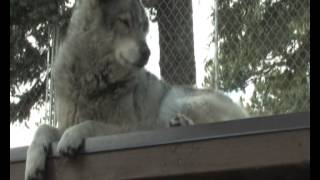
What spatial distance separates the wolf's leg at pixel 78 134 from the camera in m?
2.88

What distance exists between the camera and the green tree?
6.09m

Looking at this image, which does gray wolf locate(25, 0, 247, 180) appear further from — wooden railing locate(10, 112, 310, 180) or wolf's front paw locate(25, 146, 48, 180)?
wooden railing locate(10, 112, 310, 180)

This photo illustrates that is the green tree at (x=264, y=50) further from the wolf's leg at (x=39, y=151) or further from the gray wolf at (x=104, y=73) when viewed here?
the wolf's leg at (x=39, y=151)

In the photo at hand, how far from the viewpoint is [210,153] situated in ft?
7.93

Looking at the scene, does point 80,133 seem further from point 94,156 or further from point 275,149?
point 275,149

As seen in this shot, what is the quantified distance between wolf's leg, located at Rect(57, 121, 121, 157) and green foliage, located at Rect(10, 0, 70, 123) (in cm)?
320

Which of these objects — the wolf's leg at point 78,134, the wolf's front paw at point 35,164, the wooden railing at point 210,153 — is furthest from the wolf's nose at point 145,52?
the wooden railing at point 210,153

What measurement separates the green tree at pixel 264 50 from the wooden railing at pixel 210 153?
3.51 m

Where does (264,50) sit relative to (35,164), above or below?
above

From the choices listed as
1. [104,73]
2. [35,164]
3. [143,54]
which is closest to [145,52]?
[143,54]

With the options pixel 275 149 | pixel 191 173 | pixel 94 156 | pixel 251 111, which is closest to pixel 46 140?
pixel 94 156

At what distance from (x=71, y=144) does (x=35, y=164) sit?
0.82 feet

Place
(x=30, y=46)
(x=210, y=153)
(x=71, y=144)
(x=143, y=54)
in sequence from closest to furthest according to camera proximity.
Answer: (x=210, y=153), (x=71, y=144), (x=143, y=54), (x=30, y=46)

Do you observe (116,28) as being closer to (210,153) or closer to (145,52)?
(145,52)
